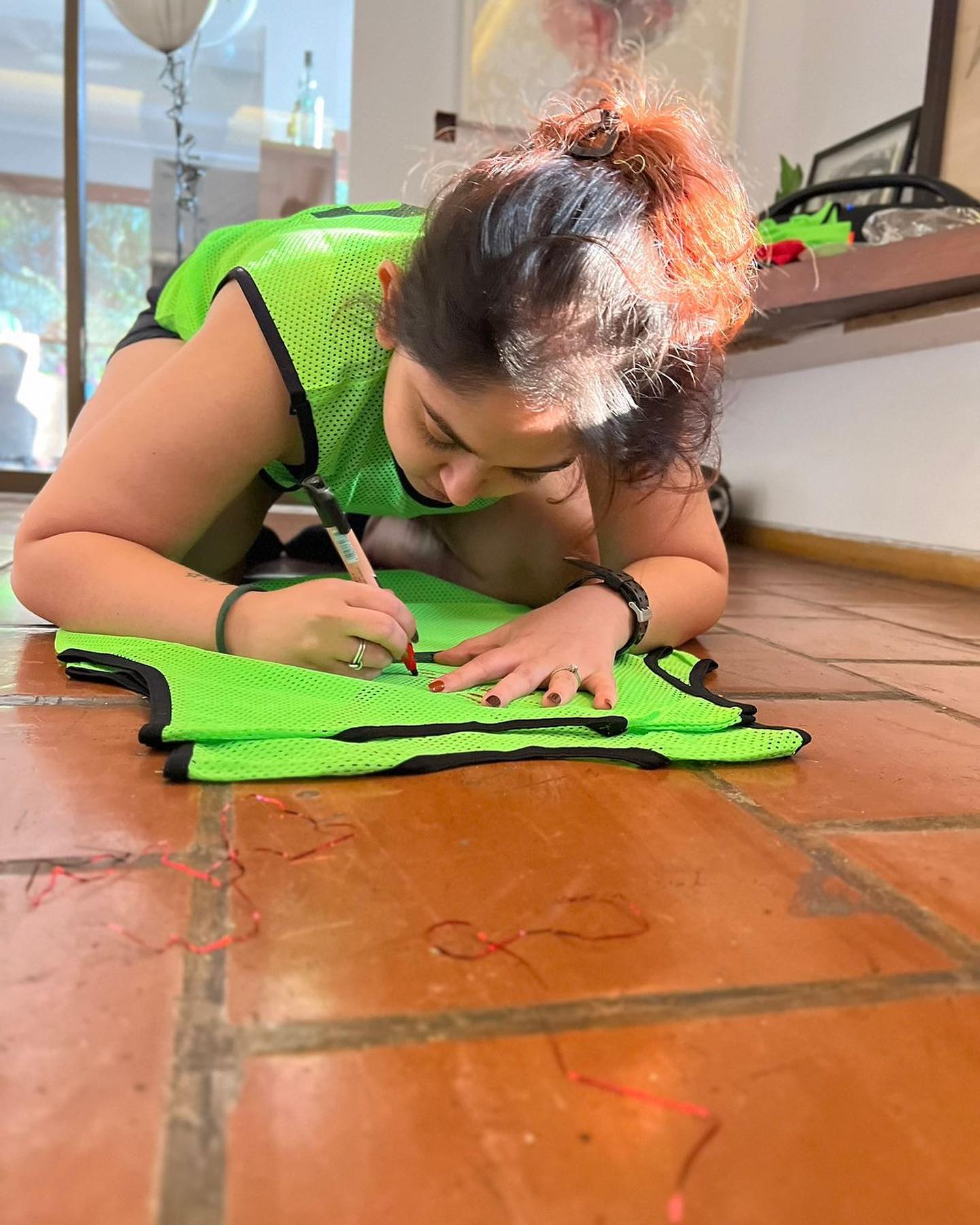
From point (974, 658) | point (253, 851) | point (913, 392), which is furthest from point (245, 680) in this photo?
point (913, 392)

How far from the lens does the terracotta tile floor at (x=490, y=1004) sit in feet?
1.05

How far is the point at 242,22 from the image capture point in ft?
12.5

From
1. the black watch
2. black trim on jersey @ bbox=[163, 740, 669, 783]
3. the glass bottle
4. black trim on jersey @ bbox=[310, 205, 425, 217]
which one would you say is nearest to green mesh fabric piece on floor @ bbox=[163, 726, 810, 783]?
black trim on jersey @ bbox=[163, 740, 669, 783]

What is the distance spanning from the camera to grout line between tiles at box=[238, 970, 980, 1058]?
383 mm

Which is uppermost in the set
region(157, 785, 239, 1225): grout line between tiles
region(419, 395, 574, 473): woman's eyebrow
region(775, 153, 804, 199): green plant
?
region(775, 153, 804, 199): green plant

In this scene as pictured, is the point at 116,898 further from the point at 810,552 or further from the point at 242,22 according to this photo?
the point at 242,22

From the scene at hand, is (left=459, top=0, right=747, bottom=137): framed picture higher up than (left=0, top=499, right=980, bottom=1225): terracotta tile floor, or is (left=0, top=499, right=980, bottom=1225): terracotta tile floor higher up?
(left=459, top=0, right=747, bottom=137): framed picture

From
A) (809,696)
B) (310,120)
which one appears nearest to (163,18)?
(310,120)

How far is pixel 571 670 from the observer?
87cm

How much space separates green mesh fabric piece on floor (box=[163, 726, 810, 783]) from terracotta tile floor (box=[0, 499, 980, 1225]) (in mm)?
12

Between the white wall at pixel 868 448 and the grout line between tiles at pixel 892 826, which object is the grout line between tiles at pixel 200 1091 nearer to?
the grout line between tiles at pixel 892 826

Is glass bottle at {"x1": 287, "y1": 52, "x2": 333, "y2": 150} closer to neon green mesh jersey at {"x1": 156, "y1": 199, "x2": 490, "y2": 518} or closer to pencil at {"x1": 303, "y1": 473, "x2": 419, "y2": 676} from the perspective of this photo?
neon green mesh jersey at {"x1": 156, "y1": 199, "x2": 490, "y2": 518}

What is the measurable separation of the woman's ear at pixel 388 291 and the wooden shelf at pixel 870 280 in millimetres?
1029

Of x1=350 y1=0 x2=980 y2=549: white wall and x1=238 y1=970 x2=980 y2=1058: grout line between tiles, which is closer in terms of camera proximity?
x1=238 y1=970 x2=980 y2=1058: grout line between tiles
